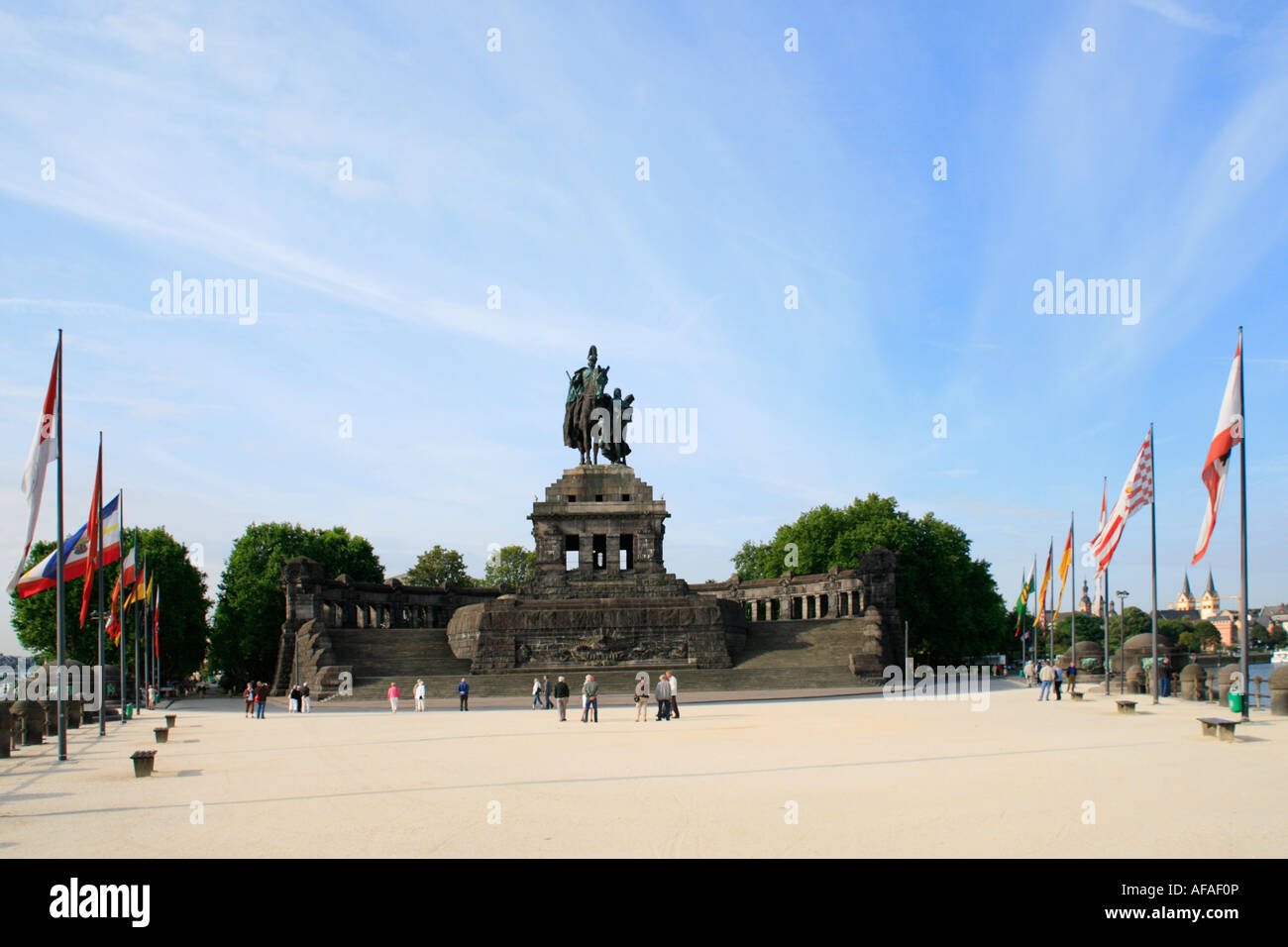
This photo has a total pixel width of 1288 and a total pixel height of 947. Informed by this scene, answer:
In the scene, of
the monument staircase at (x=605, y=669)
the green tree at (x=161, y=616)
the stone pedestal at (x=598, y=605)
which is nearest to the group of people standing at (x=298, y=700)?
the monument staircase at (x=605, y=669)

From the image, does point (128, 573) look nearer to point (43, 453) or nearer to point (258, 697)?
point (258, 697)

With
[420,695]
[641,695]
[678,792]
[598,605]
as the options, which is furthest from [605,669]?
[678,792]

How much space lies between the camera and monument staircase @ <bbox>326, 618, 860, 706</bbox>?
148 ft

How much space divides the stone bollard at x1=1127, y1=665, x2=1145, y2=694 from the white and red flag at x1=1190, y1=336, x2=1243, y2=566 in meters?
20.2

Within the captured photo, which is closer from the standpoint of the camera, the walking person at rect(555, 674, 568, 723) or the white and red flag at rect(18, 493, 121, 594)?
the white and red flag at rect(18, 493, 121, 594)

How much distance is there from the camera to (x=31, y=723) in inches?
1070

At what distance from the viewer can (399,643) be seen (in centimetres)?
5191

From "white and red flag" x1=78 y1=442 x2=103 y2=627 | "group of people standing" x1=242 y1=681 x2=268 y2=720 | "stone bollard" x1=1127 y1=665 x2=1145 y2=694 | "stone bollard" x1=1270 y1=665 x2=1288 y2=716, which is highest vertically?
"white and red flag" x1=78 y1=442 x2=103 y2=627

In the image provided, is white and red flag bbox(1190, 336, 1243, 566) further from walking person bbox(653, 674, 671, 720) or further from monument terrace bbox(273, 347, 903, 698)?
monument terrace bbox(273, 347, 903, 698)

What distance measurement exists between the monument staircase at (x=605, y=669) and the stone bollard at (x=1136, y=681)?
10763 millimetres

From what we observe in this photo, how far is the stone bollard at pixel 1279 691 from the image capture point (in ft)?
99.6

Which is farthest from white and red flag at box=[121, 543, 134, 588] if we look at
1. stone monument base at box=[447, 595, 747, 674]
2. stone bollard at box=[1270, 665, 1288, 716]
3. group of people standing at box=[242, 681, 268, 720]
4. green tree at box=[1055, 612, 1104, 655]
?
green tree at box=[1055, 612, 1104, 655]

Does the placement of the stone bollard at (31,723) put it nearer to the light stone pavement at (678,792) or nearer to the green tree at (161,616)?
the light stone pavement at (678,792)
